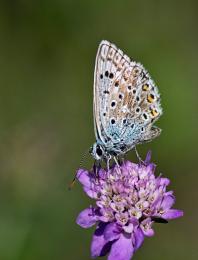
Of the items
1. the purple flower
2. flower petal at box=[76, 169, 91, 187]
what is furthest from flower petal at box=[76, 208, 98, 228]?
flower petal at box=[76, 169, 91, 187]

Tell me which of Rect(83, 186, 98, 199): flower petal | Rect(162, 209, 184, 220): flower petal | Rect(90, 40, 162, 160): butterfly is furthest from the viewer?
Rect(90, 40, 162, 160): butterfly

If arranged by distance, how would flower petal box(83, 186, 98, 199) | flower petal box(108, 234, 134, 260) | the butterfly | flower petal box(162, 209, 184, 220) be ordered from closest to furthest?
1. flower petal box(108, 234, 134, 260)
2. flower petal box(162, 209, 184, 220)
3. flower petal box(83, 186, 98, 199)
4. the butterfly

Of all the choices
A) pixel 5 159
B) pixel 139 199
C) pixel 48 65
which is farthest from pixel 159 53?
pixel 139 199

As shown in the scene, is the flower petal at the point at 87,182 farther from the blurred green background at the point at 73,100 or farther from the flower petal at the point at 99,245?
the blurred green background at the point at 73,100

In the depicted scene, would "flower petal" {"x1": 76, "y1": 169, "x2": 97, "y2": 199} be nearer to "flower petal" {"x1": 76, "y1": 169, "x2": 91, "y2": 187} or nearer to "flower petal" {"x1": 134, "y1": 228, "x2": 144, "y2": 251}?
"flower petal" {"x1": 76, "y1": 169, "x2": 91, "y2": 187}

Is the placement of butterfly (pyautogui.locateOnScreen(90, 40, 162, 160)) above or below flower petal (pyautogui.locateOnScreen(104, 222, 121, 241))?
above

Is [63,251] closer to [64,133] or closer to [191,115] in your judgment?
[64,133]

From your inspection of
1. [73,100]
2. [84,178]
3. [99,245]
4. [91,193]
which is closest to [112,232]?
[99,245]
